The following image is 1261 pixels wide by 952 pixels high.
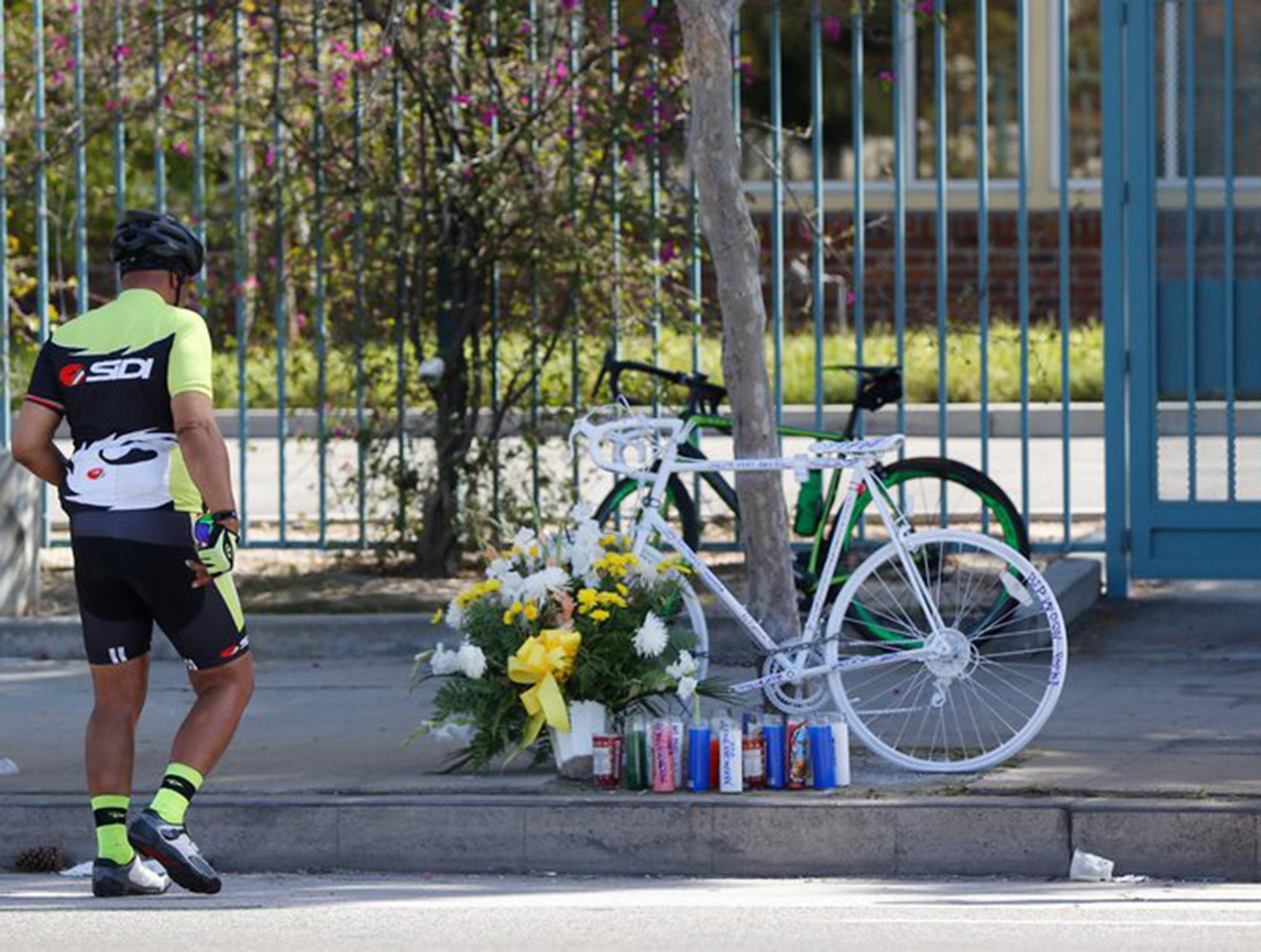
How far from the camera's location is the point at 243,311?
12547mm

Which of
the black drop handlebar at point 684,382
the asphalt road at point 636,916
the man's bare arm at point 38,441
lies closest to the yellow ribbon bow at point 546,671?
the asphalt road at point 636,916

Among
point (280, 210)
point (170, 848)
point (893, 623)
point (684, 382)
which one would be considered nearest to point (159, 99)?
point (280, 210)

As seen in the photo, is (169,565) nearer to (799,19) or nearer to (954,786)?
(954,786)

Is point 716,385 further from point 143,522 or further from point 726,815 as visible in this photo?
point 143,522

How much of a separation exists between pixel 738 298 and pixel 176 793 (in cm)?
270

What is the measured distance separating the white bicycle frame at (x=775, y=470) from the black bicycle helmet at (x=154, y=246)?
6.28 feet

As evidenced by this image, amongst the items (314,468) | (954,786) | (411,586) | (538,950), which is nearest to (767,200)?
(314,468)

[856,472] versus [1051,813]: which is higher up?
[856,472]

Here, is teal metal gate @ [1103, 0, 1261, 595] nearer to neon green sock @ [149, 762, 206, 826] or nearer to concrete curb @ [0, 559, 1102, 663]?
concrete curb @ [0, 559, 1102, 663]

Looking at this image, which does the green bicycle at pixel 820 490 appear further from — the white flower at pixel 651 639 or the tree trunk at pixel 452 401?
the white flower at pixel 651 639

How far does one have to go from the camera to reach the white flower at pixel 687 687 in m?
7.96

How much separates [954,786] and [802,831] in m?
0.55

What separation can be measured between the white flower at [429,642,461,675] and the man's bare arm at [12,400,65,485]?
146 centimetres

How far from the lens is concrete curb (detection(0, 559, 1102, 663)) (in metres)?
11.1
